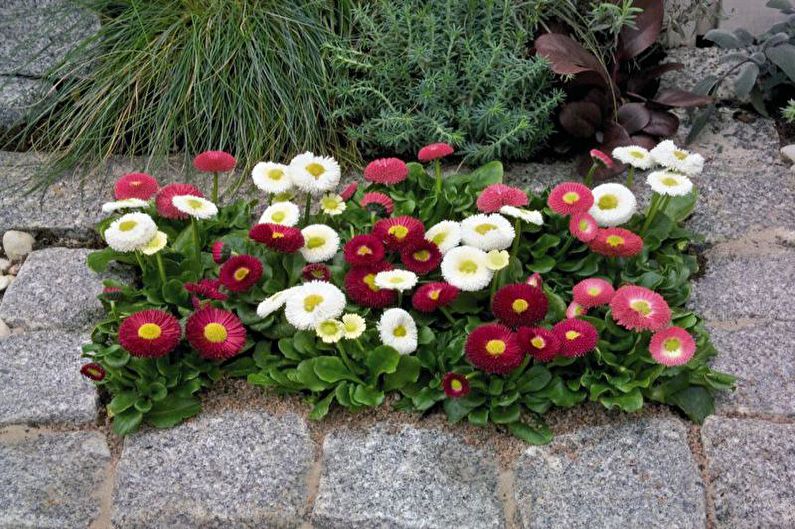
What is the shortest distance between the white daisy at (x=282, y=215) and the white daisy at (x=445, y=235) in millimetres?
326

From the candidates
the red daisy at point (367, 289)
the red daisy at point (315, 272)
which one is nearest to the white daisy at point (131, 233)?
the red daisy at point (315, 272)

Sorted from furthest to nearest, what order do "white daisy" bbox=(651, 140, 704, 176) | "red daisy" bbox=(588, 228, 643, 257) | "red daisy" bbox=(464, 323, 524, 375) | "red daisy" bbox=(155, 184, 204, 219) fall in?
"red daisy" bbox=(155, 184, 204, 219) → "white daisy" bbox=(651, 140, 704, 176) → "red daisy" bbox=(588, 228, 643, 257) → "red daisy" bbox=(464, 323, 524, 375)

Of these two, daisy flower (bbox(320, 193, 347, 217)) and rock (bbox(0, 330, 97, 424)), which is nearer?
rock (bbox(0, 330, 97, 424))

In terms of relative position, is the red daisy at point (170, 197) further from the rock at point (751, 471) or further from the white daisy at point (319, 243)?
the rock at point (751, 471)

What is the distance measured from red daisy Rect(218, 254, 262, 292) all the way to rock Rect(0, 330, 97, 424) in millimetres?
398

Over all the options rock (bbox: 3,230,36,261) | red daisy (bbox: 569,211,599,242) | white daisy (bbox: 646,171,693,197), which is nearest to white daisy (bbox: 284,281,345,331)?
red daisy (bbox: 569,211,599,242)

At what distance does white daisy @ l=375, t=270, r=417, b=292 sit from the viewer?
2.04 meters

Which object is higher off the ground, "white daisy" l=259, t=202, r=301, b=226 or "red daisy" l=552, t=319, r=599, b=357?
"white daisy" l=259, t=202, r=301, b=226

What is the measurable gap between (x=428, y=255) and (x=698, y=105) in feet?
4.03

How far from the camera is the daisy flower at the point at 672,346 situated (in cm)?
195

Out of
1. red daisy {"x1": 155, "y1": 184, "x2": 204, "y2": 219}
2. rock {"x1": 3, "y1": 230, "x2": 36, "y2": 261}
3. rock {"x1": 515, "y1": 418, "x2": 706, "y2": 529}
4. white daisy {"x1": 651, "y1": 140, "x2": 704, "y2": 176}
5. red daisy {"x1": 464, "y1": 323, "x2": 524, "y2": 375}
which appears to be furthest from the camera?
rock {"x1": 3, "y1": 230, "x2": 36, "y2": 261}

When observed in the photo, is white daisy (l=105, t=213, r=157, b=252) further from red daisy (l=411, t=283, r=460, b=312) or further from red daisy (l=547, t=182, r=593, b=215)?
red daisy (l=547, t=182, r=593, b=215)

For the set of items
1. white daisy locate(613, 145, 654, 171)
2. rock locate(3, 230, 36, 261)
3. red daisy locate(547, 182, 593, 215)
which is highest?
red daisy locate(547, 182, 593, 215)

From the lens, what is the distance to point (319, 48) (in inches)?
116
